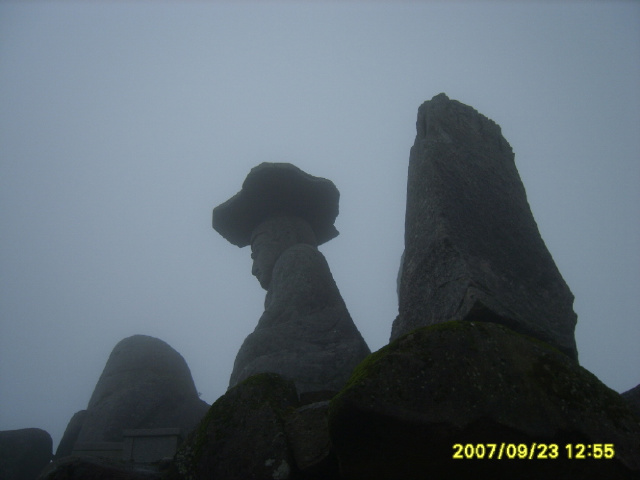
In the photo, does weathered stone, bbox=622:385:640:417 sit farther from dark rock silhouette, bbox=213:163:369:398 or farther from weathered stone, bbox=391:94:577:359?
dark rock silhouette, bbox=213:163:369:398

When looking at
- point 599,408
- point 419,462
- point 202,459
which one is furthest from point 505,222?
point 202,459

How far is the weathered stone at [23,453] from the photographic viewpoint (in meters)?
6.02

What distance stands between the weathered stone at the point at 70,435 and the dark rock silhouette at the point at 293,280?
2517mm

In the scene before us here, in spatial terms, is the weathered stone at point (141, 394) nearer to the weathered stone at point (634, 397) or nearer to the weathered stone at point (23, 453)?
the weathered stone at point (23, 453)

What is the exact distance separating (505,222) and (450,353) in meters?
2.77

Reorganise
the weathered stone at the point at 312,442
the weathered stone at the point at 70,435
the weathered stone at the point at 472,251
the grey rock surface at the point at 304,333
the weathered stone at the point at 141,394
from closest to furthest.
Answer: the weathered stone at the point at 312,442, the weathered stone at the point at 472,251, the grey rock surface at the point at 304,333, the weathered stone at the point at 141,394, the weathered stone at the point at 70,435

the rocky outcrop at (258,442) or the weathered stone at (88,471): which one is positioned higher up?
the rocky outcrop at (258,442)

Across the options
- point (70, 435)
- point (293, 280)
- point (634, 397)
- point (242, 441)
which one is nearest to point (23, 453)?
point (70, 435)

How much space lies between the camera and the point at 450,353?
2461 millimetres

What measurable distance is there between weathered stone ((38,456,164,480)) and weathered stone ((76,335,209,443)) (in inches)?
142

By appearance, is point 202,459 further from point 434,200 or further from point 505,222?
point 505,222

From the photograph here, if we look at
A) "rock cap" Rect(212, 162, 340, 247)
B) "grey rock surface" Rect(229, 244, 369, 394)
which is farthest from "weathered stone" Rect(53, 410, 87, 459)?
"rock cap" Rect(212, 162, 340, 247)
